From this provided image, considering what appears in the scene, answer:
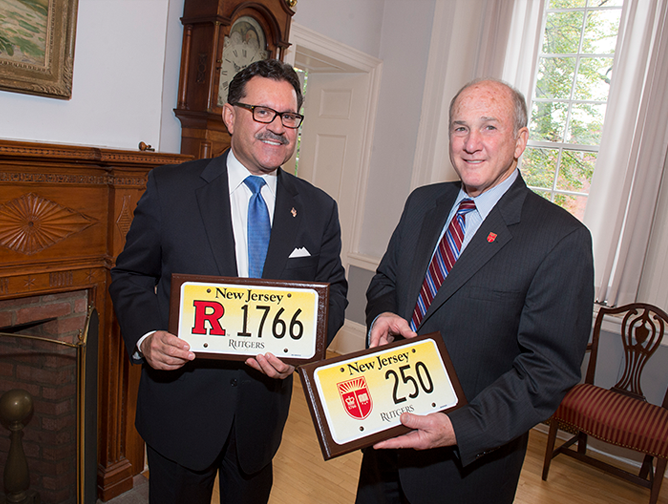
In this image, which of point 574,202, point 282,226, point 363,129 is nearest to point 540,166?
point 574,202

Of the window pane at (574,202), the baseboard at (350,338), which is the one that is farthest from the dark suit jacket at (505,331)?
the baseboard at (350,338)

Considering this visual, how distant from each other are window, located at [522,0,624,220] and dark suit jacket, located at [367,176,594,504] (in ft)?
9.09

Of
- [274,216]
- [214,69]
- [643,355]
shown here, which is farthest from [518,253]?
[643,355]

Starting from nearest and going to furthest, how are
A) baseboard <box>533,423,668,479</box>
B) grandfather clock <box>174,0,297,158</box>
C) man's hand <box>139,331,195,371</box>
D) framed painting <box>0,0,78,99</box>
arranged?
man's hand <box>139,331,195,371</box> → framed painting <box>0,0,78,99</box> → grandfather clock <box>174,0,297,158</box> → baseboard <box>533,423,668,479</box>

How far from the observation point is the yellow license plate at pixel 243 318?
1241 millimetres

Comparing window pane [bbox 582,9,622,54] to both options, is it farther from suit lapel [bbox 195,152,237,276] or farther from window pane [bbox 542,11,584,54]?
suit lapel [bbox 195,152,237,276]

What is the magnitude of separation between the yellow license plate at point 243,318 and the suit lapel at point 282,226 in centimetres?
20

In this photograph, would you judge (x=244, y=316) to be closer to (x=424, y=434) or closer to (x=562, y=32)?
(x=424, y=434)

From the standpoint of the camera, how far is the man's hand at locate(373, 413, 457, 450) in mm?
1133

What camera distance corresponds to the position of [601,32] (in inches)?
141

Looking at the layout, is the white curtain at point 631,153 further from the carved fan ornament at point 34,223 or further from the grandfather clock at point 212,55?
the carved fan ornament at point 34,223

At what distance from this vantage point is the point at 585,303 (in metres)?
1.20

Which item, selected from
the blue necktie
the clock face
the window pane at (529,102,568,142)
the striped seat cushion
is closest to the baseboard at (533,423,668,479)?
the striped seat cushion

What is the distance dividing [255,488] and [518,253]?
1131 millimetres
